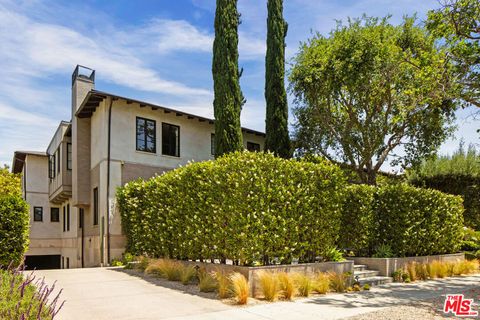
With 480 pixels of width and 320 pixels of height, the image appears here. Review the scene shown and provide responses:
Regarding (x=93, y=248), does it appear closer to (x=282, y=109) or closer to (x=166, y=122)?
(x=166, y=122)

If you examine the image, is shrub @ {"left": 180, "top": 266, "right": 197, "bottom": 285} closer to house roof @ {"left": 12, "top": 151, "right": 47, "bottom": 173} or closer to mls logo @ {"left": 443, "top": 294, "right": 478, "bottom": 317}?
mls logo @ {"left": 443, "top": 294, "right": 478, "bottom": 317}

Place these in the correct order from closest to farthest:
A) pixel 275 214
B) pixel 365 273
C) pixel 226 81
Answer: pixel 275 214 < pixel 365 273 < pixel 226 81

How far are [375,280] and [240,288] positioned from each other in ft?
19.3

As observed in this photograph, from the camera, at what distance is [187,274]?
1173 centimetres

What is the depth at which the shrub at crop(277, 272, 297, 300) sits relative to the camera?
31.9 feet

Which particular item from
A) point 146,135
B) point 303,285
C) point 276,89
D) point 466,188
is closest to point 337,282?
point 303,285

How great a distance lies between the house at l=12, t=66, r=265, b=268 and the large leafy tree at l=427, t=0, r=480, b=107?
13.3m

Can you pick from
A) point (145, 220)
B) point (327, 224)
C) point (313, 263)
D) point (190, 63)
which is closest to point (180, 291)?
point (313, 263)

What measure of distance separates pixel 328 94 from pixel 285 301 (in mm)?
13809

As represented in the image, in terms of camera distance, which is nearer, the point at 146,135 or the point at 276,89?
the point at 276,89

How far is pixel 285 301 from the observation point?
31.2 ft

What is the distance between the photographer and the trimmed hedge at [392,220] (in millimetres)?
14695

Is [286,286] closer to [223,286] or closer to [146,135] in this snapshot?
[223,286]

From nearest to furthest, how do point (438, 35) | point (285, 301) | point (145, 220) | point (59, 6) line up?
point (285, 301) → point (59, 6) → point (438, 35) → point (145, 220)
